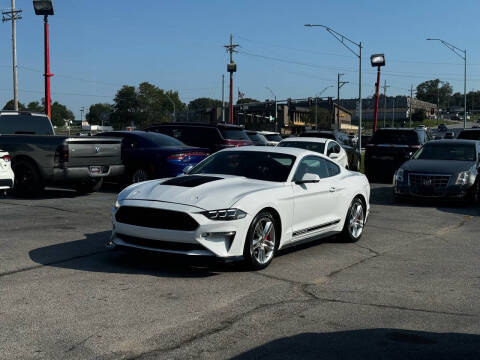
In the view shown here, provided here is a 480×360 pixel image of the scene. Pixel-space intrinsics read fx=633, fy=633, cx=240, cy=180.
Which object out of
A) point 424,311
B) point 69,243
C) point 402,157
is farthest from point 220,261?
point 402,157

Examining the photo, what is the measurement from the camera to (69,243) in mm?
8531

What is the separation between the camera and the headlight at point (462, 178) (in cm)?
1434

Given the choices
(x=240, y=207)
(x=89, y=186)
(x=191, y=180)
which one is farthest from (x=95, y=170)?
(x=240, y=207)

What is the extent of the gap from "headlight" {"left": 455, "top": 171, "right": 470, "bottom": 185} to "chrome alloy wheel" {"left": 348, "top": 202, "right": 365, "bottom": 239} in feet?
18.3

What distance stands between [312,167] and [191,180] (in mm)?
1926

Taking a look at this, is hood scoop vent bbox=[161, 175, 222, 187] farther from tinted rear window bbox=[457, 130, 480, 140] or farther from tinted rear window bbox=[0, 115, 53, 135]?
tinted rear window bbox=[457, 130, 480, 140]

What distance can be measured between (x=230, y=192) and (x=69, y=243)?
2.71 metres

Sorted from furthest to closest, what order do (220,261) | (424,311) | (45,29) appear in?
1. (45,29)
2. (220,261)
3. (424,311)

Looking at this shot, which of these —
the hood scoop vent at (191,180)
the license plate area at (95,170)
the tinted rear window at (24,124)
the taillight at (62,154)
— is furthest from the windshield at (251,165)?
the tinted rear window at (24,124)

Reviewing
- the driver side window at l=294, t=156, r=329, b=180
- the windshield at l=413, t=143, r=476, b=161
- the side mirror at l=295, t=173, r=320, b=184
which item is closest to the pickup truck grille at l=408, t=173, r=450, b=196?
the windshield at l=413, t=143, r=476, b=161

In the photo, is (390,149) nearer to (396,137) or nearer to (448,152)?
(396,137)

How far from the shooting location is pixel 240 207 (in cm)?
685

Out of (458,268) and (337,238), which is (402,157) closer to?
(337,238)

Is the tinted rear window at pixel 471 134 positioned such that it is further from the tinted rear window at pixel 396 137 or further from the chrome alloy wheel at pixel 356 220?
the chrome alloy wheel at pixel 356 220
